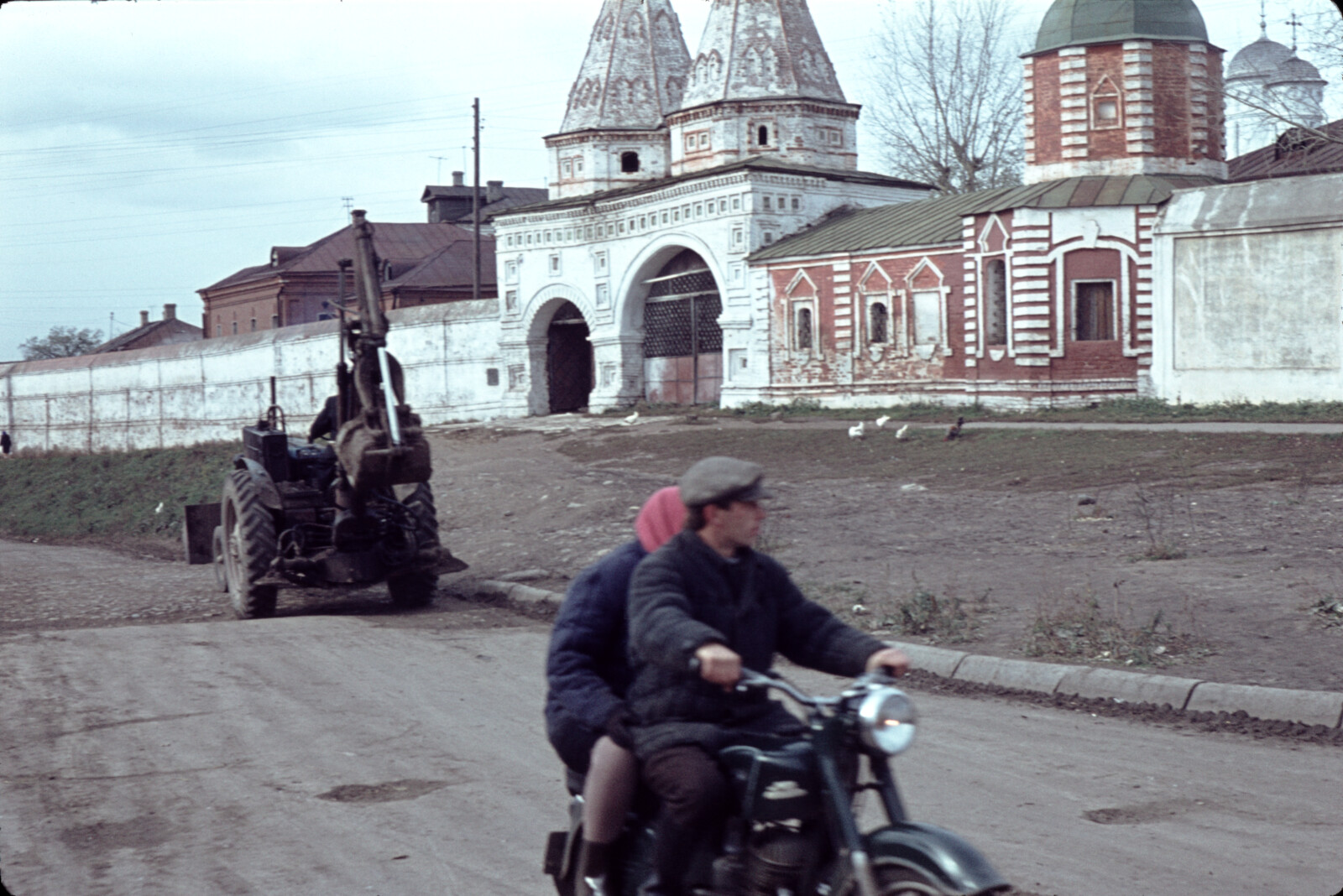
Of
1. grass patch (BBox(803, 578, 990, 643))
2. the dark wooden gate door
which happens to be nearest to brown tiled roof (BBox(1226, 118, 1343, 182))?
the dark wooden gate door

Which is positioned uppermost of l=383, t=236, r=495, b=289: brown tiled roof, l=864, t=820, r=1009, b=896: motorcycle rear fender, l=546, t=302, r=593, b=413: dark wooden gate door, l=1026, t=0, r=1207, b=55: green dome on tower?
l=1026, t=0, r=1207, b=55: green dome on tower

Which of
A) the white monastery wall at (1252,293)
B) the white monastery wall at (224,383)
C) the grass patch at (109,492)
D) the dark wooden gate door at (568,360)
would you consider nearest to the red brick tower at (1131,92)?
the white monastery wall at (1252,293)

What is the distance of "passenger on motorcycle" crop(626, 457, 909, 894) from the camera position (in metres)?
3.78

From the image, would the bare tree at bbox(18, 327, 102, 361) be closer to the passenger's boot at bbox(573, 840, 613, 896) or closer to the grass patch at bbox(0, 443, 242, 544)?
the grass patch at bbox(0, 443, 242, 544)

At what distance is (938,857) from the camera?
3475 mm

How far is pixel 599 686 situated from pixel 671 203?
112 feet

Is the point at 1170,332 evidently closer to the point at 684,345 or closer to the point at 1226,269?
the point at 1226,269

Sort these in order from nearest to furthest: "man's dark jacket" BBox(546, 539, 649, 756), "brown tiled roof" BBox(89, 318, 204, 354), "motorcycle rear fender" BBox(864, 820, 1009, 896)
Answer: "motorcycle rear fender" BBox(864, 820, 1009, 896), "man's dark jacket" BBox(546, 539, 649, 756), "brown tiled roof" BBox(89, 318, 204, 354)

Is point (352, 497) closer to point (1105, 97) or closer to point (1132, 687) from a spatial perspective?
point (1132, 687)

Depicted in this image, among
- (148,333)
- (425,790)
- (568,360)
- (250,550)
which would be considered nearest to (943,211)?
(568,360)

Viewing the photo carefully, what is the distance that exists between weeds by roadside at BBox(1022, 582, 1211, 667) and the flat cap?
5.47 m

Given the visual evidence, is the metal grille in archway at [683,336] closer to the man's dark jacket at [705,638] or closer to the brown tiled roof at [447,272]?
the brown tiled roof at [447,272]

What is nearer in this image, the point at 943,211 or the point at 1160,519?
the point at 1160,519

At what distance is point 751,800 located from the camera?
376cm
